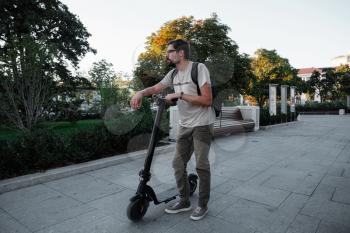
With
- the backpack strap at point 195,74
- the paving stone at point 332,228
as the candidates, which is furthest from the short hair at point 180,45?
the paving stone at point 332,228

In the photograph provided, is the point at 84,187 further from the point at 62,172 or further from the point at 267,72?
the point at 267,72

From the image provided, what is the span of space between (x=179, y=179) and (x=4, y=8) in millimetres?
22789

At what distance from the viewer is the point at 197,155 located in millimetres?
2824

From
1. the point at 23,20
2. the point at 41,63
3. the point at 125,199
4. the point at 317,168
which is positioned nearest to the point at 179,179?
the point at 125,199

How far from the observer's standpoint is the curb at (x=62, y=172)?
4023 mm

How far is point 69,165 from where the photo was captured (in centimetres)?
512

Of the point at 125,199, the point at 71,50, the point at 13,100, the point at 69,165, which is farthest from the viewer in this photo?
the point at 71,50

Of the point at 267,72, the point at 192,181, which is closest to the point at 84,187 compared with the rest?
the point at 192,181

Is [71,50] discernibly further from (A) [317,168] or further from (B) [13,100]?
(A) [317,168]

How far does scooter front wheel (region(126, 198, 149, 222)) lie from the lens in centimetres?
277

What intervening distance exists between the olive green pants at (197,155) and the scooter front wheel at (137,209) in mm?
→ 478

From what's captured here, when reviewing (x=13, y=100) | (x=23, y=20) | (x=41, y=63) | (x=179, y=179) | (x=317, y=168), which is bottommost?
(x=317, y=168)

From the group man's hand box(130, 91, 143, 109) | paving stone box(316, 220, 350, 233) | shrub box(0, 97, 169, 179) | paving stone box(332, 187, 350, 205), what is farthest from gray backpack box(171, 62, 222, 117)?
shrub box(0, 97, 169, 179)

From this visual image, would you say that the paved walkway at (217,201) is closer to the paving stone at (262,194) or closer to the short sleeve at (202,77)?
the paving stone at (262,194)
